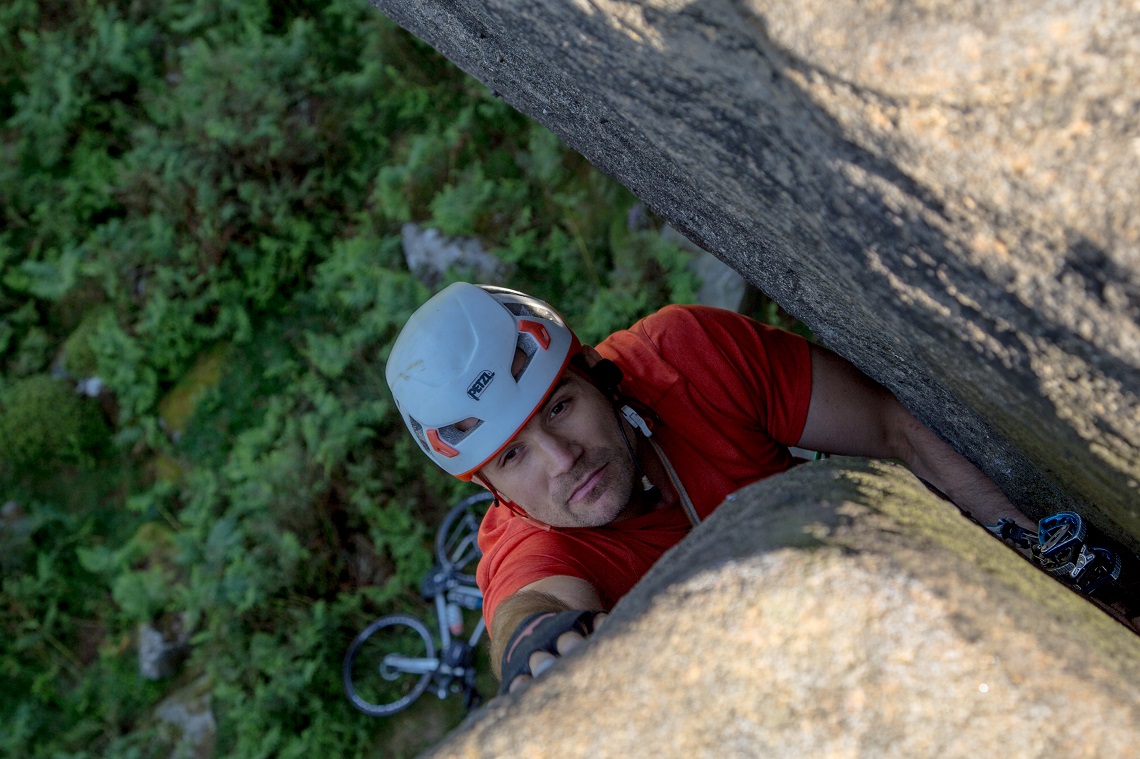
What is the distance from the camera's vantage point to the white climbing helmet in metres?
3.64

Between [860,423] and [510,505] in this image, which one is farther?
[510,505]

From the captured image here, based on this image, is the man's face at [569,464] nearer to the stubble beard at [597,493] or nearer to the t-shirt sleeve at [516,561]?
the stubble beard at [597,493]

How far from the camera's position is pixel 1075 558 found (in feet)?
7.98

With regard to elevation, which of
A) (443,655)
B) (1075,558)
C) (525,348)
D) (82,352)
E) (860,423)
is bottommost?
(82,352)

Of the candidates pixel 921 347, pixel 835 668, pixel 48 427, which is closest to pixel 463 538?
pixel 48 427

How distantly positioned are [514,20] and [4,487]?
974cm

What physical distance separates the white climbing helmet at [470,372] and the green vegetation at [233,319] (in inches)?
109

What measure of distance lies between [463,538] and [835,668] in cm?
596

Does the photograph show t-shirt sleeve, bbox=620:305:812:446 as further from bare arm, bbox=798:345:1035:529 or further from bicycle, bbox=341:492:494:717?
bicycle, bbox=341:492:494:717

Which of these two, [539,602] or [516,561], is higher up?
[539,602]

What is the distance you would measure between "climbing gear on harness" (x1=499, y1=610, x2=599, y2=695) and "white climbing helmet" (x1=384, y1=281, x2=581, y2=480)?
1.45 metres

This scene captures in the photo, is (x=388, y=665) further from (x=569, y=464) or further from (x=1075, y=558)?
(x=1075, y=558)

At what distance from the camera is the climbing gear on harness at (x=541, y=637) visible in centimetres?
213

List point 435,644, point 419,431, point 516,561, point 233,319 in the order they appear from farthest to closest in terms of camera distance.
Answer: point 233,319 → point 435,644 → point 419,431 → point 516,561
